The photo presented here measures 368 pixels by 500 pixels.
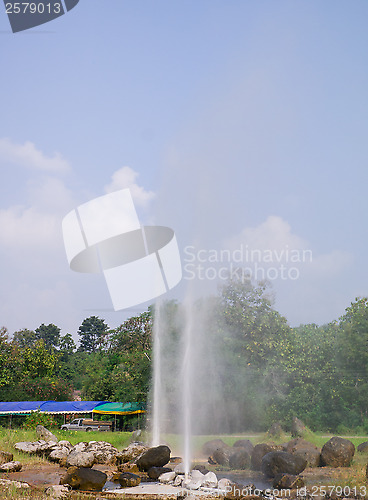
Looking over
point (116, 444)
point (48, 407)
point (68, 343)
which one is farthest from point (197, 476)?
point (68, 343)

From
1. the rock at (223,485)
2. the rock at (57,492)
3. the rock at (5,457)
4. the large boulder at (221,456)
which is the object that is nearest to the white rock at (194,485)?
the rock at (223,485)

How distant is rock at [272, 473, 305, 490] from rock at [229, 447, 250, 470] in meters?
3.33

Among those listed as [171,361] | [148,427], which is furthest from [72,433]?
[171,361]

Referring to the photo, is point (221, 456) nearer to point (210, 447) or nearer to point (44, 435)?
point (210, 447)

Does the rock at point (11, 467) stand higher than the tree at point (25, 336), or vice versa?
the tree at point (25, 336)

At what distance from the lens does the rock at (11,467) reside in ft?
49.8

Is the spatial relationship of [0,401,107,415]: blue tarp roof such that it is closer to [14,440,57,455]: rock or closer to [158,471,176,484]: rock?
[14,440,57,455]: rock

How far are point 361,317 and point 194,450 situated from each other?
1493 cm

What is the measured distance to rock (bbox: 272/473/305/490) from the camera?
1289cm

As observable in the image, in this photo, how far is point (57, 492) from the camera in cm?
1179

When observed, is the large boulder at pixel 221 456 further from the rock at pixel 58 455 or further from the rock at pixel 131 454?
the rock at pixel 58 455

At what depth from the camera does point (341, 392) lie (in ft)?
93.2

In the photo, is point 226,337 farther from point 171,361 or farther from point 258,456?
point 258,456

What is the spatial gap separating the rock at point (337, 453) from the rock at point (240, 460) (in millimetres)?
2503
